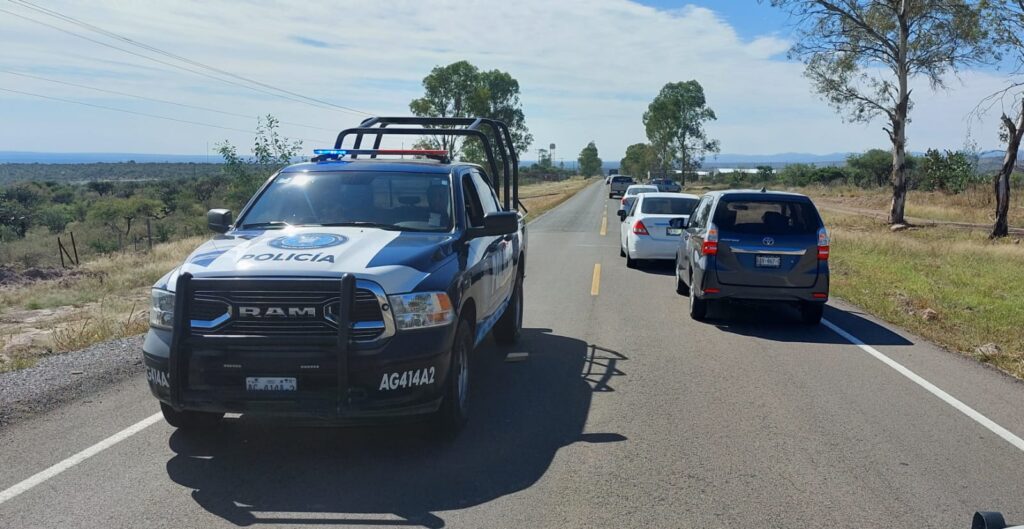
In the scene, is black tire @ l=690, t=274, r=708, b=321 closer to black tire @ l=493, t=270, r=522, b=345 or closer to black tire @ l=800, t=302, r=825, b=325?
black tire @ l=800, t=302, r=825, b=325

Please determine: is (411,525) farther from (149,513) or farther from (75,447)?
(75,447)

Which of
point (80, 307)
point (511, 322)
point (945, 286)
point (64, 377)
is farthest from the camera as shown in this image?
point (80, 307)

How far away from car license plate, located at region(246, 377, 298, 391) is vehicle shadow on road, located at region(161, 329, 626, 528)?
402 mm

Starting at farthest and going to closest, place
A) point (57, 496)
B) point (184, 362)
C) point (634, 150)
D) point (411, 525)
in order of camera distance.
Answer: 1. point (634, 150)
2. point (184, 362)
3. point (57, 496)
4. point (411, 525)

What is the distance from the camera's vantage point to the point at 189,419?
5.92 meters

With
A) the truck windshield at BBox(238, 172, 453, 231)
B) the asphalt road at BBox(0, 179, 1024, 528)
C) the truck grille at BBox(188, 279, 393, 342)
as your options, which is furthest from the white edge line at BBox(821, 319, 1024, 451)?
the truck grille at BBox(188, 279, 393, 342)

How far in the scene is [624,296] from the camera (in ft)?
44.1

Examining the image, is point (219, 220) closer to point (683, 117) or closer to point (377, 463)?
point (377, 463)

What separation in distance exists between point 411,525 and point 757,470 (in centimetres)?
230

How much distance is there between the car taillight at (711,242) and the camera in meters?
10.8

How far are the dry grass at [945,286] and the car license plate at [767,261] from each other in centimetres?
203

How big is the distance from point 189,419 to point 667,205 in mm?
13426

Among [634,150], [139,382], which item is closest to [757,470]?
[139,382]

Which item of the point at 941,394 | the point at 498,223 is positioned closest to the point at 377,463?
the point at 498,223
